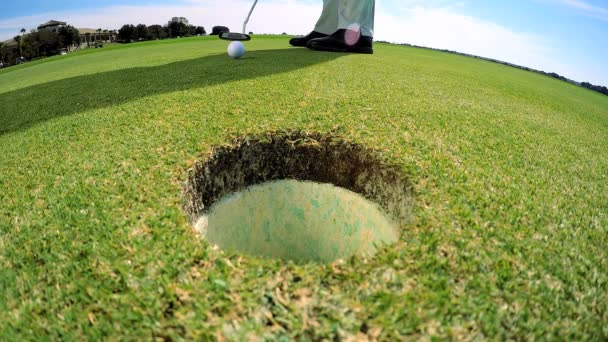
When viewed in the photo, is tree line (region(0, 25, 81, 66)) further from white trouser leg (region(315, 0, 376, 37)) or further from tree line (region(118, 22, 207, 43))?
→ white trouser leg (region(315, 0, 376, 37))

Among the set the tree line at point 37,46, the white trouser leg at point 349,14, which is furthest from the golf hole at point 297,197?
the tree line at point 37,46

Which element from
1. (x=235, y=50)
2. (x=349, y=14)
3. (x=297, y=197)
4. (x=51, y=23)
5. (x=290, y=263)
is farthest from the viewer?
(x=51, y=23)

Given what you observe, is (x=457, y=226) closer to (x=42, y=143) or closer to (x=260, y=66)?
(x=42, y=143)

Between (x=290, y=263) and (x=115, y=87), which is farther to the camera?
(x=115, y=87)

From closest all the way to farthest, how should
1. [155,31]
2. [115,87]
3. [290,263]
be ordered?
[290,263] < [115,87] < [155,31]

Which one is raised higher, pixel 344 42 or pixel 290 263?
pixel 344 42

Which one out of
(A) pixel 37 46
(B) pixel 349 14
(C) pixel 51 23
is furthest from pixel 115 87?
(C) pixel 51 23

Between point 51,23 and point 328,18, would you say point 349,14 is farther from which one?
point 51,23

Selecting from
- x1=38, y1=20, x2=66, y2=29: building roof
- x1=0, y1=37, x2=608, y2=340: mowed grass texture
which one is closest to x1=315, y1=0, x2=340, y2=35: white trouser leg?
x1=0, y1=37, x2=608, y2=340: mowed grass texture
